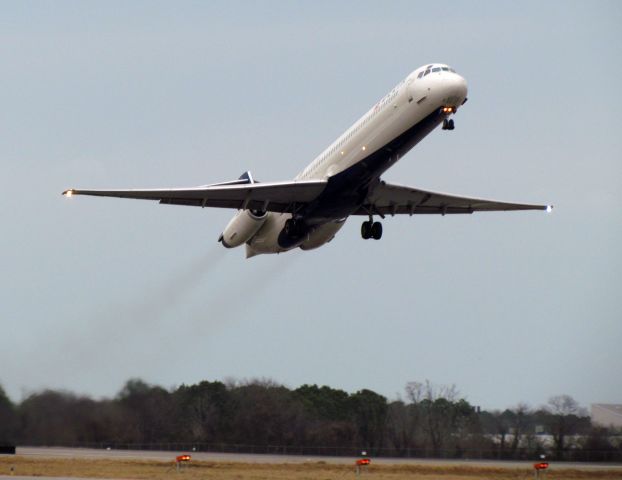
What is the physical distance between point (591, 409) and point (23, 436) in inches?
1178

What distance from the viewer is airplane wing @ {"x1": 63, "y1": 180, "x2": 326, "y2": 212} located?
2163 inches

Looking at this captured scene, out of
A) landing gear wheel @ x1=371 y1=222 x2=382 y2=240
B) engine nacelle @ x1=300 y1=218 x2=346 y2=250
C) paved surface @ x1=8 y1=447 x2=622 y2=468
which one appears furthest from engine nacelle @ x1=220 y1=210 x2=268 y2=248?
paved surface @ x1=8 y1=447 x2=622 y2=468

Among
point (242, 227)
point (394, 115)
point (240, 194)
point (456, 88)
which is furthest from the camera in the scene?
point (242, 227)

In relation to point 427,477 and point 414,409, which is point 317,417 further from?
point 427,477

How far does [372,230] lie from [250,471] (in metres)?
12.9

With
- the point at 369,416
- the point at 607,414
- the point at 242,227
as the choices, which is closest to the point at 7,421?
the point at 242,227

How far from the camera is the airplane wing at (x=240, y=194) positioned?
54938 millimetres

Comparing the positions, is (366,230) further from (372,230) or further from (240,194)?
(240,194)

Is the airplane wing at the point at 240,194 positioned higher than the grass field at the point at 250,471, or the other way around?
the airplane wing at the point at 240,194

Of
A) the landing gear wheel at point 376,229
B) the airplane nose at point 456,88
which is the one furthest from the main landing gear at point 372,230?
the airplane nose at point 456,88

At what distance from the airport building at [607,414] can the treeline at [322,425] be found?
1.54 m

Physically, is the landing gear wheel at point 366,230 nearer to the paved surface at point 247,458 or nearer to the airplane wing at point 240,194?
the airplane wing at point 240,194

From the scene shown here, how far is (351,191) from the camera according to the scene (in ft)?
181

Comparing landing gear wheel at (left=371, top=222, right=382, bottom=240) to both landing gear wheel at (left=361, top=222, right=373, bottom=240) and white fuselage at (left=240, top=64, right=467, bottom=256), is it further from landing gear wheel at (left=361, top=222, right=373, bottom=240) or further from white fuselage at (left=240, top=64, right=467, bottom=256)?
white fuselage at (left=240, top=64, right=467, bottom=256)
